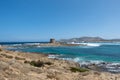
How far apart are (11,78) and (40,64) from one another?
12254mm

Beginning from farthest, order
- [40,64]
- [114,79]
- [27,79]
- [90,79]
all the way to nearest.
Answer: [40,64] < [114,79] < [90,79] < [27,79]

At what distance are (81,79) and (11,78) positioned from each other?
616cm

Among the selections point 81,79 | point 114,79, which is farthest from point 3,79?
point 114,79

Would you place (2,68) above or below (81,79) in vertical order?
above

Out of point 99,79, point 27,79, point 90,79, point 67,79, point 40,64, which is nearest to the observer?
point 27,79

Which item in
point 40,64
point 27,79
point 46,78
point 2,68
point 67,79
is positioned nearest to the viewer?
point 27,79

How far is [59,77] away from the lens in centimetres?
1585

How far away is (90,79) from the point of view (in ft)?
58.9

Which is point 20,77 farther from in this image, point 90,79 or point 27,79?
point 90,79

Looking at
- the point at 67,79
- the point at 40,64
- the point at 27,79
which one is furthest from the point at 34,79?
the point at 40,64

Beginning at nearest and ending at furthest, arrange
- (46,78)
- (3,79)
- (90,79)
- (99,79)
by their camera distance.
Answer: (3,79)
(46,78)
(90,79)
(99,79)

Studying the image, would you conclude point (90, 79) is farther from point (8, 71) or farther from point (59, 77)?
point (8, 71)

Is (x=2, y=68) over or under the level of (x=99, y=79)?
over

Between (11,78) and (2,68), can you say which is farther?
(2,68)
